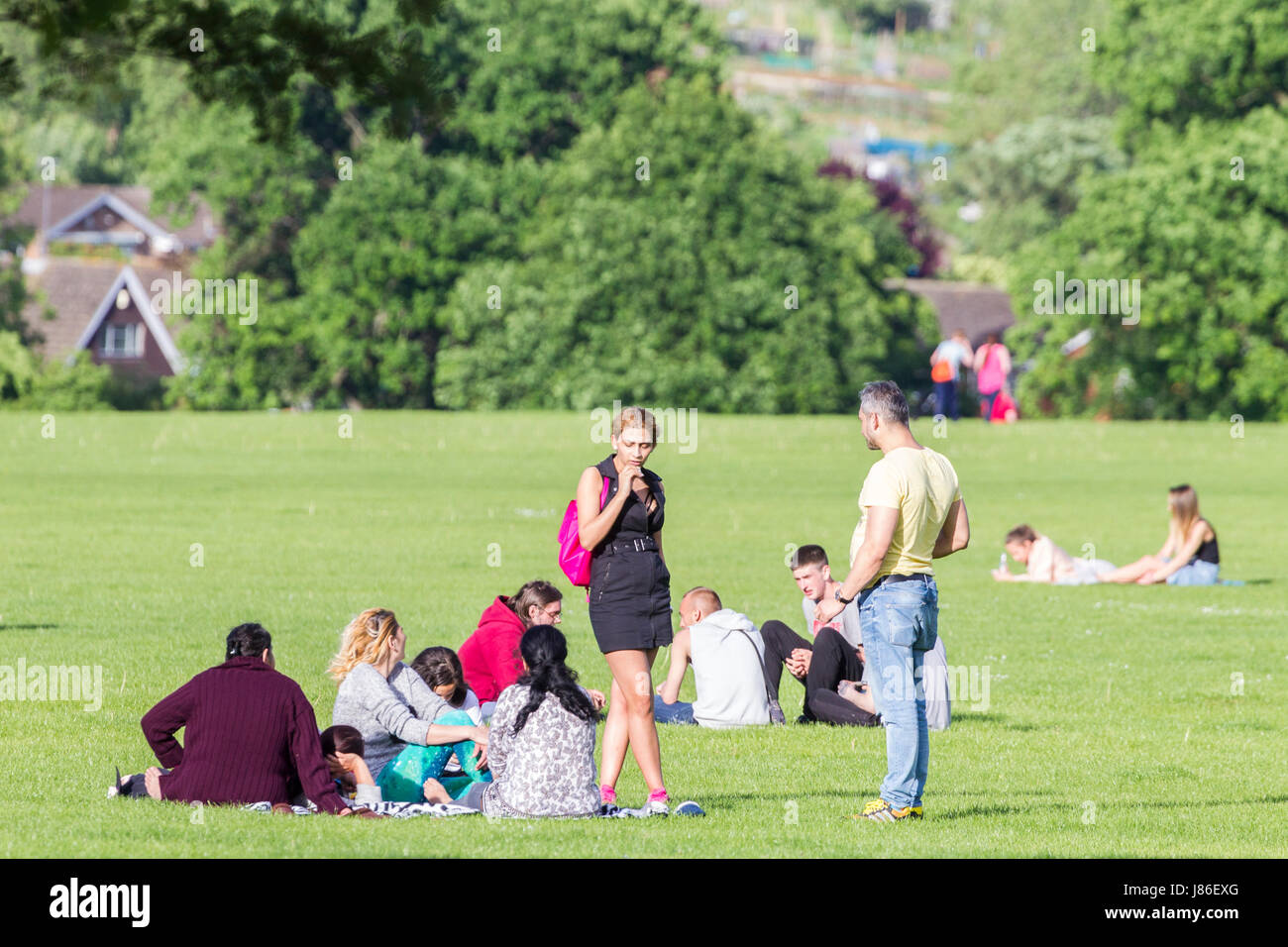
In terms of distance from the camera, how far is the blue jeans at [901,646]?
33.7ft

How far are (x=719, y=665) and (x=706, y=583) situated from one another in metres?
10.6

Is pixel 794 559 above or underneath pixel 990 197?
underneath

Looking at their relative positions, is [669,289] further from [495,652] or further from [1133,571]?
[495,652]

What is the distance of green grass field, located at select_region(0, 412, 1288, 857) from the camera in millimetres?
10562

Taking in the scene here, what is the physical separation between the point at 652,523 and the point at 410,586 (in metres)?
13.8

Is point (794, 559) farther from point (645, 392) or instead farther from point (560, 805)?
point (645, 392)

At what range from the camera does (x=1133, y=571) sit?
2638cm

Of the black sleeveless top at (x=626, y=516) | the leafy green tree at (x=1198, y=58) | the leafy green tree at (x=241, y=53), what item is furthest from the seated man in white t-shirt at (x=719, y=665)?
the leafy green tree at (x=1198, y=58)

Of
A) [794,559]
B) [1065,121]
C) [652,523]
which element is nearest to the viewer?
[652,523]

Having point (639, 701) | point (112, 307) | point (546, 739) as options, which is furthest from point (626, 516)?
point (112, 307)

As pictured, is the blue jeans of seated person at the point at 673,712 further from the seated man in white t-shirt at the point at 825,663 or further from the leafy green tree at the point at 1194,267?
the leafy green tree at the point at 1194,267

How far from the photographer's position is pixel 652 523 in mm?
10617

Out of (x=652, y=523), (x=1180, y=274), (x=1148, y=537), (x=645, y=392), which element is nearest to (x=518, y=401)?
(x=645, y=392)

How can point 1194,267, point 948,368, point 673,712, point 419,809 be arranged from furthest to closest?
point 1194,267 < point 948,368 < point 673,712 < point 419,809
